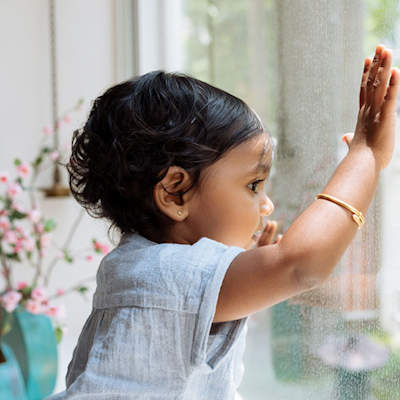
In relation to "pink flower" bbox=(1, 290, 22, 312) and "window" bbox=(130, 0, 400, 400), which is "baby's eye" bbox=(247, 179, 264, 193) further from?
"pink flower" bbox=(1, 290, 22, 312)

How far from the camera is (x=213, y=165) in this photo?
660 mm

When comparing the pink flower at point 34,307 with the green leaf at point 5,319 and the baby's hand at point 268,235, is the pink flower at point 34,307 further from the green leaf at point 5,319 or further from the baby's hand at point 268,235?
the baby's hand at point 268,235

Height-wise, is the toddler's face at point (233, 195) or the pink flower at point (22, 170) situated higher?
the toddler's face at point (233, 195)

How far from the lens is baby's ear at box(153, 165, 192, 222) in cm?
66

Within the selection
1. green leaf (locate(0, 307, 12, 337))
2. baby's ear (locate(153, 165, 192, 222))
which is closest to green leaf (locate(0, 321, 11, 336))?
green leaf (locate(0, 307, 12, 337))

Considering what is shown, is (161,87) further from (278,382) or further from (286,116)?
(278,382)

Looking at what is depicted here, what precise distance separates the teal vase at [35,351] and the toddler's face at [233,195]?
946 millimetres

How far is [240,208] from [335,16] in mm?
310

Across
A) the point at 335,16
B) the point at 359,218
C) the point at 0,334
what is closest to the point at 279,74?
the point at 335,16

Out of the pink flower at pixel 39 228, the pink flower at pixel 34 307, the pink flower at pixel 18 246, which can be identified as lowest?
the pink flower at pixel 34 307

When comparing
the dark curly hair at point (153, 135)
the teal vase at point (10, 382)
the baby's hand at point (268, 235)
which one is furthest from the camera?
the teal vase at point (10, 382)

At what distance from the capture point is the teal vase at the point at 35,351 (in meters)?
1.46

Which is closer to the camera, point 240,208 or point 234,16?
point 240,208

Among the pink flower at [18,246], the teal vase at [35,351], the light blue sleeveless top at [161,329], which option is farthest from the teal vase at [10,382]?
the light blue sleeveless top at [161,329]
